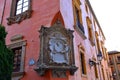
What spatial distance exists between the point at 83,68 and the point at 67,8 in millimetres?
3666

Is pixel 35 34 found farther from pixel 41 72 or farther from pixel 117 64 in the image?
pixel 117 64

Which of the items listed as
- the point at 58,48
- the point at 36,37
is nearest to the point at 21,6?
the point at 36,37

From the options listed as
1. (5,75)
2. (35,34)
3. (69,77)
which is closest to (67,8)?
(35,34)

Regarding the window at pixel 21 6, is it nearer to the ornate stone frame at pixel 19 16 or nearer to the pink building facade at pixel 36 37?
the pink building facade at pixel 36 37

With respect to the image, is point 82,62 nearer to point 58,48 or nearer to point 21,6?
point 58,48

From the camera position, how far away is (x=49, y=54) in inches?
319

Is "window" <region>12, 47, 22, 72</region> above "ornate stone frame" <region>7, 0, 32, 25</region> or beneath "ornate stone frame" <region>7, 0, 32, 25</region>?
beneath

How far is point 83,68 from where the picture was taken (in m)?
11.1

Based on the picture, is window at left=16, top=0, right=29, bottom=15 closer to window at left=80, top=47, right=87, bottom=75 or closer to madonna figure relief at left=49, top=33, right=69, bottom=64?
madonna figure relief at left=49, top=33, right=69, bottom=64

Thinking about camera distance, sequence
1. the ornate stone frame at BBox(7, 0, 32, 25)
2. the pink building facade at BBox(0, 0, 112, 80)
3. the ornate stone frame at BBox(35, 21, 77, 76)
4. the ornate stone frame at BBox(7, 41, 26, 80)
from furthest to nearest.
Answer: the ornate stone frame at BBox(7, 0, 32, 25), the ornate stone frame at BBox(7, 41, 26, 80), the pink building facade at BBox(0, 0, 112, 80), the ornate stone frame at BBox(35, 21, 77, 76)

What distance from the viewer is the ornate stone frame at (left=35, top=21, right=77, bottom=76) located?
25.6 feet

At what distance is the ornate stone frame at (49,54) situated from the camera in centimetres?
780

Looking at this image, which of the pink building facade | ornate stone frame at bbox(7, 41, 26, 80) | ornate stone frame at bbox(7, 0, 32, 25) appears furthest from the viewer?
ornate stone frame at bbox(7, 0, 32, 25)

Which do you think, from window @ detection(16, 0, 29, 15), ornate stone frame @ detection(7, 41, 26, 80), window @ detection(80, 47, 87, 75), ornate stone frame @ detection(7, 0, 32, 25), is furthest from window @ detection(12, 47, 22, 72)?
window @ detection(80, 47, 87, 75)
